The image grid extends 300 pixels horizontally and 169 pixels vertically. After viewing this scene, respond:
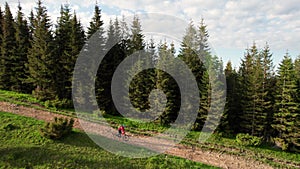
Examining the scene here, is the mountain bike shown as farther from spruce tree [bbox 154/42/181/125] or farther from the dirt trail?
spruce tree [bbox 154/42/181/125]

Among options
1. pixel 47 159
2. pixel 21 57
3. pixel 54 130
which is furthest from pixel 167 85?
pixel 21 57

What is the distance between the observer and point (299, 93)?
27891 mm

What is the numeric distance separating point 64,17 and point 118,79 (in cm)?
1287

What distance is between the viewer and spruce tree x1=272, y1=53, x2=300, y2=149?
26359mm

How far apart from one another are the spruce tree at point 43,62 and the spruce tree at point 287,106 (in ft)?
96.4

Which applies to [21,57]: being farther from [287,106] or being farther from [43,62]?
[287,106]

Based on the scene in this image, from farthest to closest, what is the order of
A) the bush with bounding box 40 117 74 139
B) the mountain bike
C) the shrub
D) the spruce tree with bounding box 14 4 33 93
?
1. the spruce tree with bounding box 14 4 33 93
2. the mountain bike
3. the shrub
4. the bush with bounding box 40 117 74 139

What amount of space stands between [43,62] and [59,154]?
58.3 ft

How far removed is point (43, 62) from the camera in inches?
1248

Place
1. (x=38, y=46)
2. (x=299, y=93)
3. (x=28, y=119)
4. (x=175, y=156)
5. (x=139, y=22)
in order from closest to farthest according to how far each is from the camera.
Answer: (x=175, y=156)
(x=28, y=119)
(x=299, y=93)
(x=38, y=46)
(x=139, y=22)

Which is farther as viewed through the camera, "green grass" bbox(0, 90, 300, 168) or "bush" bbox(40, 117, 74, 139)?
"green grass" bbox(0, 90, 300, 168)

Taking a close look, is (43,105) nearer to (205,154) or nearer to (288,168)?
(205,154)

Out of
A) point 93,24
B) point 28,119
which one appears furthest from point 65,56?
point 28,119

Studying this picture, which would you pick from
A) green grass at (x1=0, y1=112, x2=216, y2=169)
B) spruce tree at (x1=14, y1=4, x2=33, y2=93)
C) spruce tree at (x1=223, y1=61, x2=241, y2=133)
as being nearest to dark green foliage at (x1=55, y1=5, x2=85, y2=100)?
spruce tree at (x1=14, y1=4, x2=33, y2=93)
